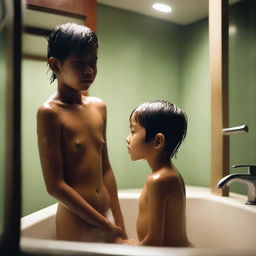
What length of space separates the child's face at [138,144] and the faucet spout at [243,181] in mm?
373

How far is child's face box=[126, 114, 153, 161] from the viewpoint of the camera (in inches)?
33.9

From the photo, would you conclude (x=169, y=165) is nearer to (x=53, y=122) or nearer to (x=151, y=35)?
(x=53, y=122)

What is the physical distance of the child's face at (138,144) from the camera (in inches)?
33.9

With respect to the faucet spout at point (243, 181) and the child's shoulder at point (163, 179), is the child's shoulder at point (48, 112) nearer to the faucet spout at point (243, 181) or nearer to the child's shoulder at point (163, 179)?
the child's shoulder at point (163, 179)

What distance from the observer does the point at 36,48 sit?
1.39 meters

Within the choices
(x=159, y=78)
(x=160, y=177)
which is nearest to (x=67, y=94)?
(x=160, y=177)

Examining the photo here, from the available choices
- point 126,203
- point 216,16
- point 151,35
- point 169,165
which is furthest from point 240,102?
point 169,165

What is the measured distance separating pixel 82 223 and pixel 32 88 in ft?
2.59

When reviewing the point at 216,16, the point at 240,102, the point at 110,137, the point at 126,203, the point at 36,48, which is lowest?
the point at 126,203

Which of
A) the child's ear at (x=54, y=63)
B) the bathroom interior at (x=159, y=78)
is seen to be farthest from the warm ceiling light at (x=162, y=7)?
the child's ear at (x=54, y=63)

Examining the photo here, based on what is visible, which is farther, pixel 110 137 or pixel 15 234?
pixel 110 137

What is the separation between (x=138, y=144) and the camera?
870mm

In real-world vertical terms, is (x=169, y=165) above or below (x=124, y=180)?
above

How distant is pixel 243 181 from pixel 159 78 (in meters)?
0.93
